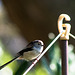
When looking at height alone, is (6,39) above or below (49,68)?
above

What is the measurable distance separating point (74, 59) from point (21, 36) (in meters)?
0.55

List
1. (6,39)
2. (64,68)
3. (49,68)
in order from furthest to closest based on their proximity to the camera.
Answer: (6,39) < (49,68) < (64,68)

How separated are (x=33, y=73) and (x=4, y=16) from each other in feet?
1.87

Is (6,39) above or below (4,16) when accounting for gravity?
below

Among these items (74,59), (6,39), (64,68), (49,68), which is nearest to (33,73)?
(49,68)

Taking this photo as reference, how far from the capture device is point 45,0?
5.54 ft

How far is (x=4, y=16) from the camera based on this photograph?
1.59 m

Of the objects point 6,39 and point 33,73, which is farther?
point 6,39

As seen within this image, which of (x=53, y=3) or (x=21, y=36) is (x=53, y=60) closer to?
(x=21, y=36)

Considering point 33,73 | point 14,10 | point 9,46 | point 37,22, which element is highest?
point 14,10

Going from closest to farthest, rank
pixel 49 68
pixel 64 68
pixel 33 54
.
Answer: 1. pixel 64 68
2. pixel 33 54
3. pixel 49 68

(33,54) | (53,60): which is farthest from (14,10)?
(33,54)

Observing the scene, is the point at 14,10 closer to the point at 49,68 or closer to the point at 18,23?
the point at 18,23

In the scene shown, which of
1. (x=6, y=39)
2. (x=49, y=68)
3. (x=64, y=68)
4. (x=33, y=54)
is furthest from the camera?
(x=6, y=39)
